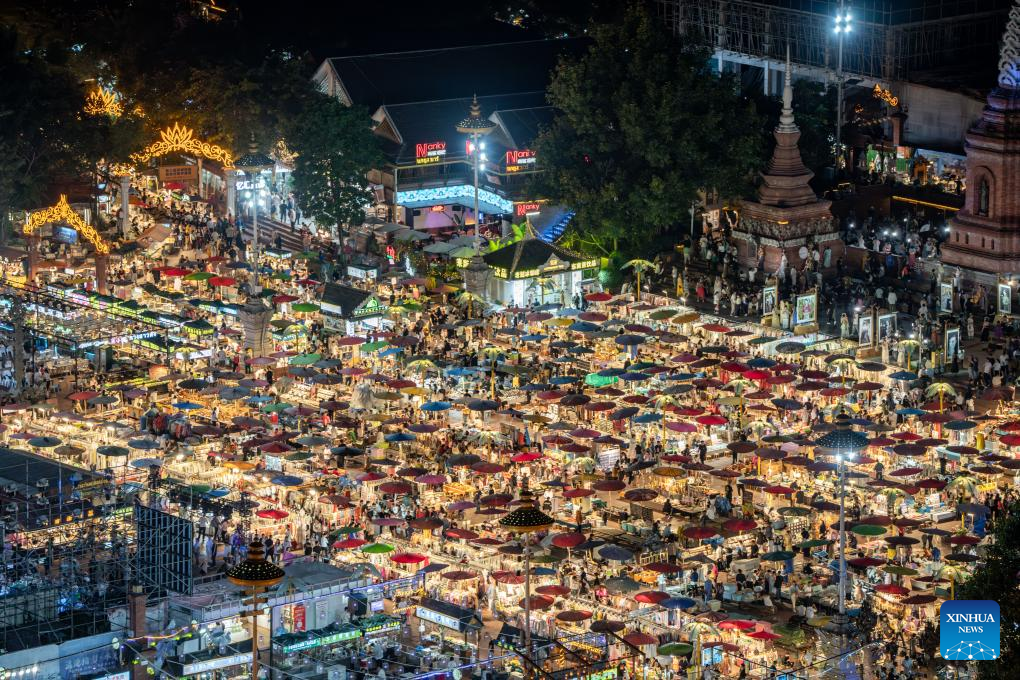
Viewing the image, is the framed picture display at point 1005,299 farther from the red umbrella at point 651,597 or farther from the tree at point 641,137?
the red umbrella at point 651,597

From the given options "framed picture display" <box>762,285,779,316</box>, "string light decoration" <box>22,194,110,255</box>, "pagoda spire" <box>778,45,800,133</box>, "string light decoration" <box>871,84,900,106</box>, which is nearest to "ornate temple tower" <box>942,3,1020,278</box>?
"framed picture display" <box>762,285,779,316</box>

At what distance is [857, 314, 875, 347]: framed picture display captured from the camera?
3760 inches

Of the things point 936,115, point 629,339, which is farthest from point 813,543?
point 936,115

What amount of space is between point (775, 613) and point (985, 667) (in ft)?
43.5

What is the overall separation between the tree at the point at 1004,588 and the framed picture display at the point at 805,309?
37.4 metres

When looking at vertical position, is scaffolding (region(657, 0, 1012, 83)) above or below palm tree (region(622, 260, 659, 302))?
above

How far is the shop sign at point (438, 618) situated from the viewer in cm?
6962

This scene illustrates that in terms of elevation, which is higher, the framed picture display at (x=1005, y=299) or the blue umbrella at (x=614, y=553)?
the framed picture display at (x=1005, y=299)

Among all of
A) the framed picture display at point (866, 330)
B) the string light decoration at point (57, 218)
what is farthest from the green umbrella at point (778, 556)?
the string light decoration at point (57, 218)

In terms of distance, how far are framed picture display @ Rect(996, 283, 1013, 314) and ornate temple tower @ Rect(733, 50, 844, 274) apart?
10.3 metres

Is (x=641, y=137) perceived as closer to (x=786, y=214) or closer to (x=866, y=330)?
(x=786, y=214)

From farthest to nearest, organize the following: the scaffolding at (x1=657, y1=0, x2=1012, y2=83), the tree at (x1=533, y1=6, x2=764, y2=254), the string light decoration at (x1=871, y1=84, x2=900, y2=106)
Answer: the scaffolding at (x1=657, y1=0, x2=1012, y2=83) < the string light decoration at (x1=871, y1=84, x2=900, y2=106) < the tree at (x1=533, y1=6, x2=764, y2=254)

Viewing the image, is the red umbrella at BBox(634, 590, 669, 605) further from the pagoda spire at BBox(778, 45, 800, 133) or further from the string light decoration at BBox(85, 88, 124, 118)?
the string light decoration at BBox(85, 88, 124, 118)

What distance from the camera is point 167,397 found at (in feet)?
304
